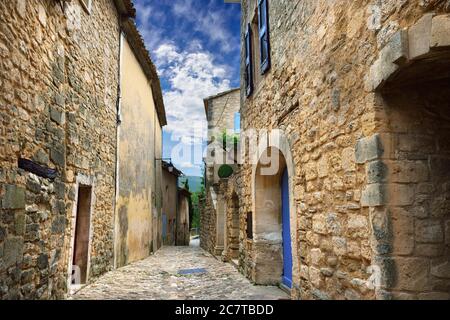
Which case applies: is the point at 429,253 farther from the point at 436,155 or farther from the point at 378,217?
the point at 436,155

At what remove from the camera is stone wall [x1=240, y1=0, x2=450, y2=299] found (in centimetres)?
230

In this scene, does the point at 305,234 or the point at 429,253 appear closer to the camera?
the point at 429,253

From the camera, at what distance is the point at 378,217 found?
2.38 m

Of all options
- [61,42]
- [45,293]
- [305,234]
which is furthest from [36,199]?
[305,234]

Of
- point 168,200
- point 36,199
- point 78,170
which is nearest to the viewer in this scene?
point 36,199

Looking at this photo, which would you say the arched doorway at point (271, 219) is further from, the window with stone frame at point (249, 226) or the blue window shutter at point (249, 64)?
the blue window shutter at point (249, 64)

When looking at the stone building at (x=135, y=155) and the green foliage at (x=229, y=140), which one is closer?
the stone building at (x=135, y=155)

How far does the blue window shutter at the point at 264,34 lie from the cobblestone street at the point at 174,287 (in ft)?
10.8

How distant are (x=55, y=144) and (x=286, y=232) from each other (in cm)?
343

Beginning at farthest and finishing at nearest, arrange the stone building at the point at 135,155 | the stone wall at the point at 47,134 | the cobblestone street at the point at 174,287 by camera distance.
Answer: the stone building at the point at 135,155, the cobblestone street at the point at 174,287, the stone wall at the point at 47,134

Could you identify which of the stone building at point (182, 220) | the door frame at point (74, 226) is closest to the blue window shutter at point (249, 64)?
the door frame at point (74, 226)

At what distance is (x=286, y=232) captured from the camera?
5.26m

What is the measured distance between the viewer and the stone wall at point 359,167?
7.55 feet

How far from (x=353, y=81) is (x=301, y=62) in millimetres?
1242
